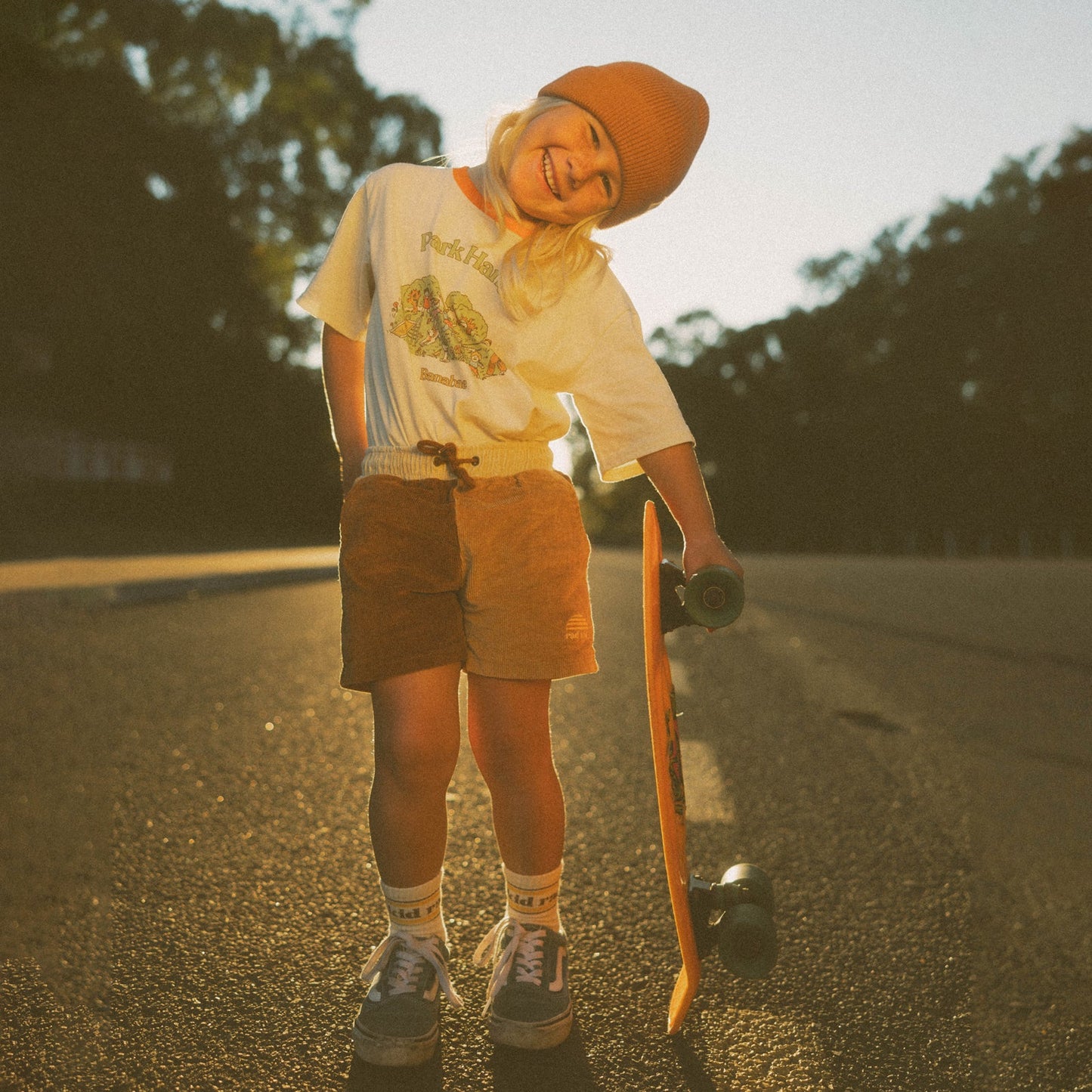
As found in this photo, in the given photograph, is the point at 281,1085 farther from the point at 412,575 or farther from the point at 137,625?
the point at 137,625

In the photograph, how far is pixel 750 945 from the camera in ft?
7.07

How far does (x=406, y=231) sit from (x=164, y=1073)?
60.3 inches

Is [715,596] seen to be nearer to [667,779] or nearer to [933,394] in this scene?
[667,779]

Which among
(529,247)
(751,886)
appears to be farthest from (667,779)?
(529,247)

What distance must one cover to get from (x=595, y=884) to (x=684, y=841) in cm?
77

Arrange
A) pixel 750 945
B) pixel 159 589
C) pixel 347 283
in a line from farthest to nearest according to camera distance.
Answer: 1. pixel 159 589
2. pixel 347 283
3. pixel 750 945

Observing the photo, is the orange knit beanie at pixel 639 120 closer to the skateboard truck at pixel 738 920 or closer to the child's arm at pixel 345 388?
the child's arm at pixel 345 388

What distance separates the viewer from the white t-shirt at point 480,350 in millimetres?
2328

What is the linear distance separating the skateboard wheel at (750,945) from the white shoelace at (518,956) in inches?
13.6

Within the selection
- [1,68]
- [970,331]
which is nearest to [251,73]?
[1,68]

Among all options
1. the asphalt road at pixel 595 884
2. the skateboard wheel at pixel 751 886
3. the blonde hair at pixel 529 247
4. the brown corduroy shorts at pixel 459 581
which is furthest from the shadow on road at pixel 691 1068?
the blonde hair at pixel 529 247

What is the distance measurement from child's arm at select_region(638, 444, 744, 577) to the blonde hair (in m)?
0.36

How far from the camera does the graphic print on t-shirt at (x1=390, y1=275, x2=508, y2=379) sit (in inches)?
92.3

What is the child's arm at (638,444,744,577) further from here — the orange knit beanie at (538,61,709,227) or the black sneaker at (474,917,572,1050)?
the black sneaker at (474,917,572,1050)
